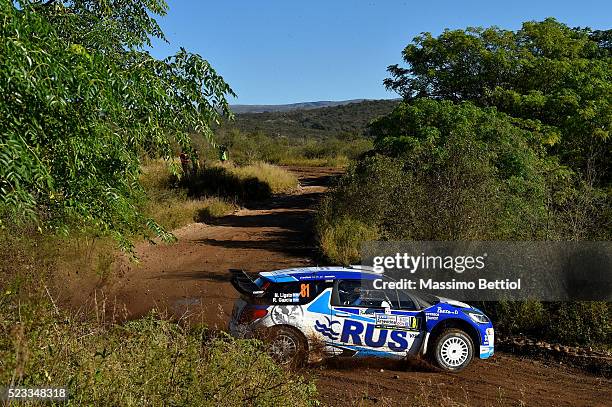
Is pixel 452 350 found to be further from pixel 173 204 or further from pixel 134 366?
pixel 173 204

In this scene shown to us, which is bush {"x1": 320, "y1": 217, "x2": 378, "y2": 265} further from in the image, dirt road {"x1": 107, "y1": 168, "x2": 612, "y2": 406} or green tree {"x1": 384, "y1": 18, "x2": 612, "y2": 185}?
green tree {"x1": 384, "y1": 18, "x2": 612, "y2": 185}

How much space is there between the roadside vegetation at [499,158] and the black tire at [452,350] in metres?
2.76

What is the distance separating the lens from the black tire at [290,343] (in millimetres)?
8547

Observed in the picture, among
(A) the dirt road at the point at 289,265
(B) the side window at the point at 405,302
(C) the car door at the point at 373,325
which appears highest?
(B) the side window at the point at 405,302

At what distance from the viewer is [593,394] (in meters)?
8.49

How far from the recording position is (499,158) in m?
15.4

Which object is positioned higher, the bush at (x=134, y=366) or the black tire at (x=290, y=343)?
the bush at (x=134, y=366)

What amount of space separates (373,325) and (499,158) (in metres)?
8.13

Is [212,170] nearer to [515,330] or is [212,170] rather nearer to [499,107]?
[499,107]

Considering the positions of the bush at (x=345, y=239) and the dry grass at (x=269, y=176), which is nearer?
the bush at (x=345, y=239)

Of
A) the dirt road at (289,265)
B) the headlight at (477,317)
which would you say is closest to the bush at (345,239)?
the dirt road at (289,265)

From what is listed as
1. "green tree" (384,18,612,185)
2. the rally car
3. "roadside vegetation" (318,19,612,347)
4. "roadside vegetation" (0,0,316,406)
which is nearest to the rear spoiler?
the rally car

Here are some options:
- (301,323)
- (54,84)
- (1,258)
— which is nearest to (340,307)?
(301,323)

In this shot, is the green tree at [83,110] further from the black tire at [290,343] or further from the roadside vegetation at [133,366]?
the black tire at [290,343]
